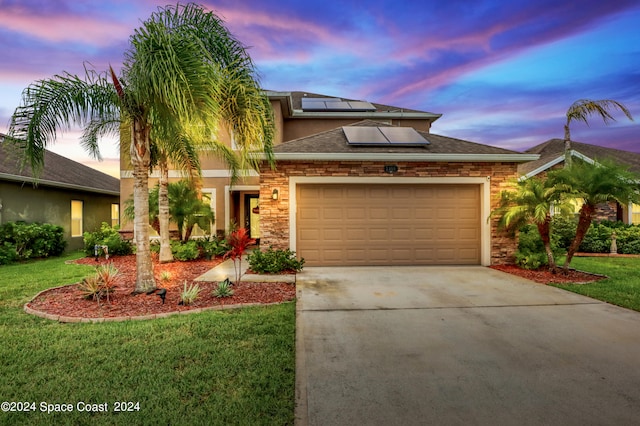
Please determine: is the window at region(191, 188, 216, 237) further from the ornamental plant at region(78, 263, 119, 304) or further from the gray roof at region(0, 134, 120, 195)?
the ornamental plant at region(78, 263, 119, 304)

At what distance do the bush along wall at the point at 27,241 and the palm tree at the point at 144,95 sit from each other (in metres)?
6.31

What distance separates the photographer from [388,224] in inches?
361

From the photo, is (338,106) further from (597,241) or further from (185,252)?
(597,241)

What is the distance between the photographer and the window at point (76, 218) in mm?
14109

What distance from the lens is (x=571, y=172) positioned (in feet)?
23.7

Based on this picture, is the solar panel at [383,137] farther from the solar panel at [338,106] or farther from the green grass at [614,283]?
the solar panel at [338,106]

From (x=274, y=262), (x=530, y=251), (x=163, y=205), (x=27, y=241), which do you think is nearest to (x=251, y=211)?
(x=163, y=205)

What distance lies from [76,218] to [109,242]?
4.58 m

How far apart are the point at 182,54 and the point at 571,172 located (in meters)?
7.91

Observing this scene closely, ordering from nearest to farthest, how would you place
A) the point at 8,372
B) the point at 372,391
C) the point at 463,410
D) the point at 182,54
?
the point at 463,410 < the point at 372,391 < the point at 8,372 < the point at 182,54

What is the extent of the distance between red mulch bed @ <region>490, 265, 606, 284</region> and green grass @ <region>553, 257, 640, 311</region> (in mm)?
276

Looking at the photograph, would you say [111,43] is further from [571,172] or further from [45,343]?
[571,172]

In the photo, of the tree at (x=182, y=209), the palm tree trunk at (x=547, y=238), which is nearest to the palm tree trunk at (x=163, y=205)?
the tree at (x=182, y=209)

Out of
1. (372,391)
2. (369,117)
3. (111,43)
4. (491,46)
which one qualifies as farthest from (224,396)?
(369,117)
